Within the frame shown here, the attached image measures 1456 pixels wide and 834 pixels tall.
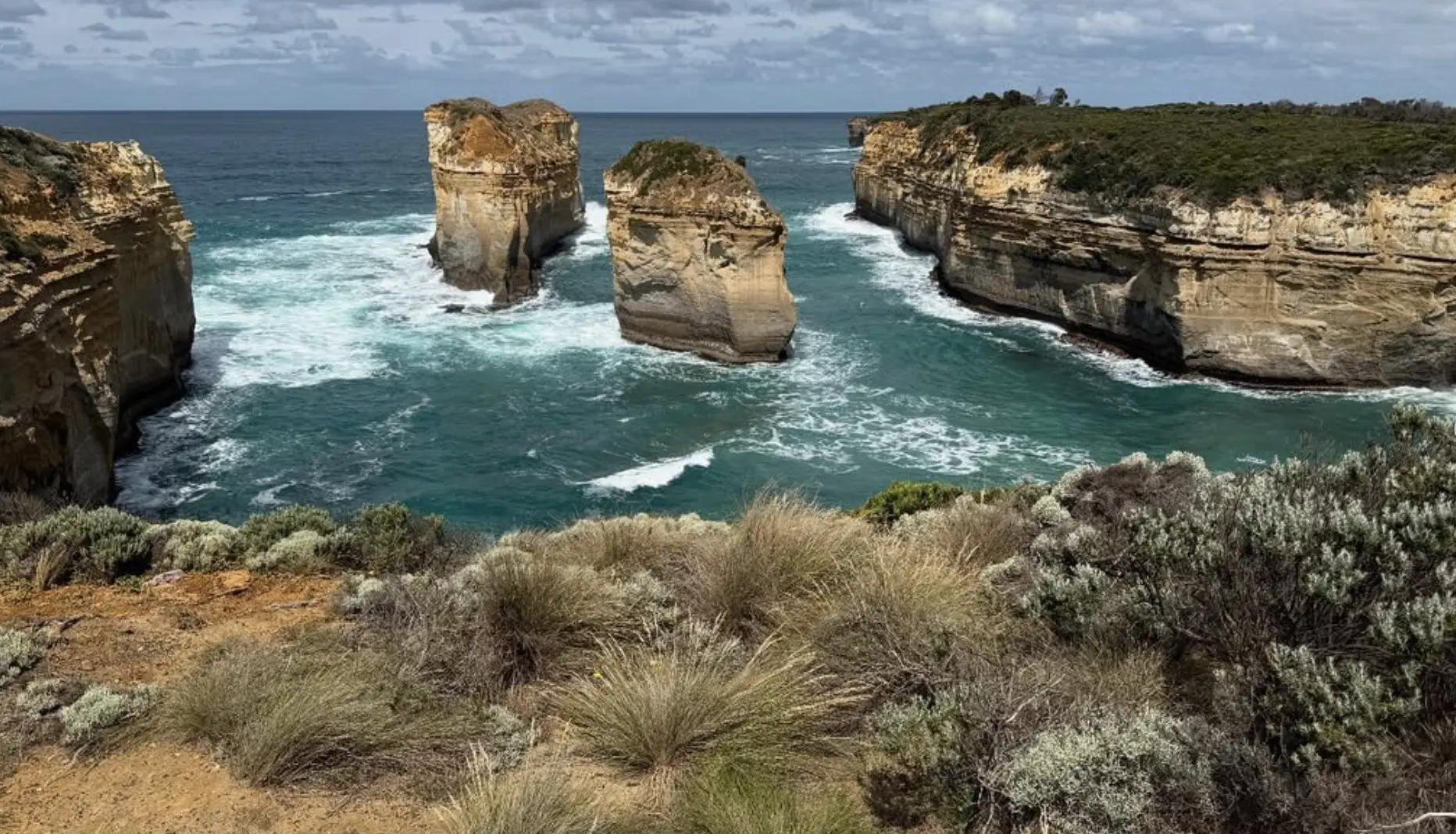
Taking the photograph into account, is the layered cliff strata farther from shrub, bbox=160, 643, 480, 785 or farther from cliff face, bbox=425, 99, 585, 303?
shrub, bbox=160, 643, 480, 785

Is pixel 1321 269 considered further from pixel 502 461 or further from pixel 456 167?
pixel 456 167

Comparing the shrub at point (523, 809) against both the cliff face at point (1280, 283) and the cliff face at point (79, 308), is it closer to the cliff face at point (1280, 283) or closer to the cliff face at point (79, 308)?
the cliff face at point (79, 308)

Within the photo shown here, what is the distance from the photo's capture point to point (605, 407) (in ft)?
81.9

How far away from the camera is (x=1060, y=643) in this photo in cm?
573

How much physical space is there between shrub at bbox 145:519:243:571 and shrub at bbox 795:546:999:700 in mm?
6155

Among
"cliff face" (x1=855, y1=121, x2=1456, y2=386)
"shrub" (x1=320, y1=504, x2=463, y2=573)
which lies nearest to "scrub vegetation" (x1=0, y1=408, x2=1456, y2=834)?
"shrub" (x1=320, y1=504, x2=463, y2=573)

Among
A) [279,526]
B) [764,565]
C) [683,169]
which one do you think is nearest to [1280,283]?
[683,169]

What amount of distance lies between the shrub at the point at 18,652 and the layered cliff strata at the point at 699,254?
2229 cm

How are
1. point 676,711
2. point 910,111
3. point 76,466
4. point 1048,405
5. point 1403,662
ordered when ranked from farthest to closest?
point 910,111 → point 1048,405 → point 76,466 → point 676,711 → point 1403,662

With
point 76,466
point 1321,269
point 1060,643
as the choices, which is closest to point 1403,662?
point 1060,643

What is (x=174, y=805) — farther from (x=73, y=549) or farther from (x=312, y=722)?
(x=73, y=549)

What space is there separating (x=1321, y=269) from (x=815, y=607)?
84.3 feet

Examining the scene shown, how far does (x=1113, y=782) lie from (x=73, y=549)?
9.13m

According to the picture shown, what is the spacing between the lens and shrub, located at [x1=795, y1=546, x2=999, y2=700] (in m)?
5.38
